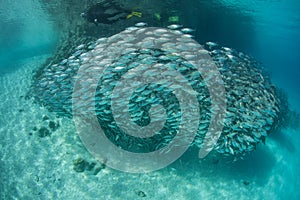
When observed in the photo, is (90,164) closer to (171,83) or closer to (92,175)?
(92,175)

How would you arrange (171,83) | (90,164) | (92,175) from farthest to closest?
1. (90,164)
2. (92,175)
3. (171,83)

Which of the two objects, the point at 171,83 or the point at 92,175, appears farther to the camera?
the point at 92,175

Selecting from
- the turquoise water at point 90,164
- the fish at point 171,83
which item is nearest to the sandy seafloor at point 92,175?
the turquoise water at point 90,164

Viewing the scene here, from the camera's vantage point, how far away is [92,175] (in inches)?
408

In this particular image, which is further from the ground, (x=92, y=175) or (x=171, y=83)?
(x=171, y=83)

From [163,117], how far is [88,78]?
277 cm

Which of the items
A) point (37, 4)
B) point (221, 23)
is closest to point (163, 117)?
point (37, 4)

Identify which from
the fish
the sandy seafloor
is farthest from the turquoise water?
the fish

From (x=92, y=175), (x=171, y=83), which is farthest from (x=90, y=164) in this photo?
(x=171, y=83)

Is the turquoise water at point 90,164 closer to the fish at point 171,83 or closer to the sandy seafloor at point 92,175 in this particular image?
the sandy seafloor at point 92,175

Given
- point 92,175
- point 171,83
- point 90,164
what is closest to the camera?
point 171,83

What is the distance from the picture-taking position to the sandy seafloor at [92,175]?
9.99 meters

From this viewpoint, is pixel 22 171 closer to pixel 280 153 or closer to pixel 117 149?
pixel 117 149

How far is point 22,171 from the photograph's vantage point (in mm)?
10414
